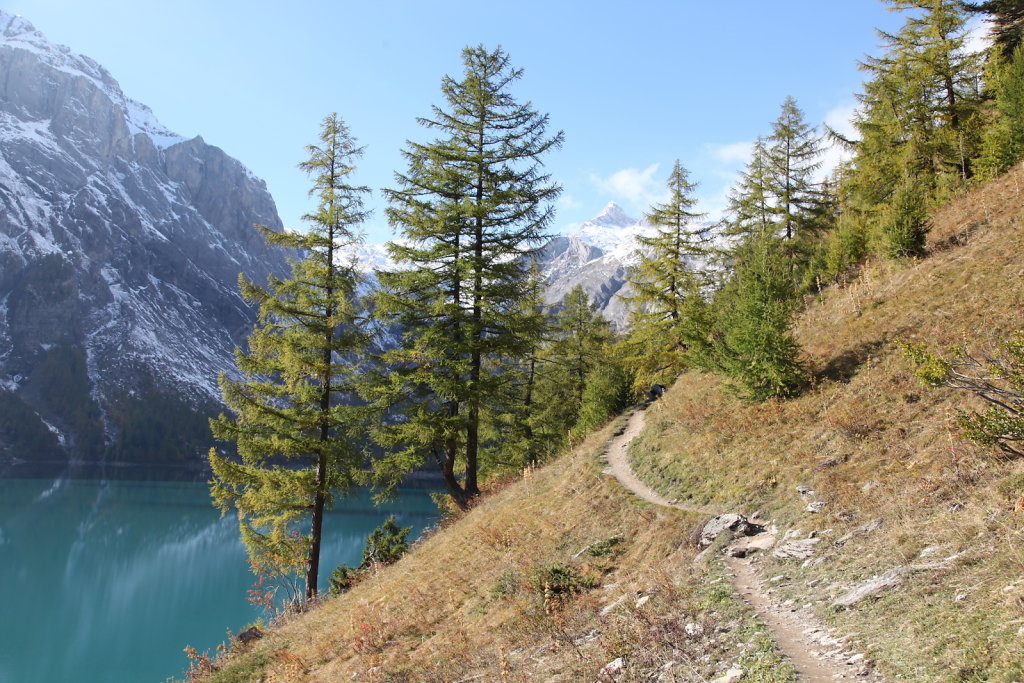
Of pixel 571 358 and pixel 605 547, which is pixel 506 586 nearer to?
pixel 605 547

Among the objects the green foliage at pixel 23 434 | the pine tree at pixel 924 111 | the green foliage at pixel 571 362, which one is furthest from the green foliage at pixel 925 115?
the green foliage at pixel 23 434

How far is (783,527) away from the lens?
837cm

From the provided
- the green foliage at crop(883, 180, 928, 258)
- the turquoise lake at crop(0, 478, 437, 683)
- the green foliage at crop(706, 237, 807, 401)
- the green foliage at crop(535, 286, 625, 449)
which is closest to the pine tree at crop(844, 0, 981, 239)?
the green foliage at crop(883, 180, 928, 258)

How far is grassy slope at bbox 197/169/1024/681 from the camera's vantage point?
5246mm

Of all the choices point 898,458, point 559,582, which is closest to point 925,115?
point 898,458

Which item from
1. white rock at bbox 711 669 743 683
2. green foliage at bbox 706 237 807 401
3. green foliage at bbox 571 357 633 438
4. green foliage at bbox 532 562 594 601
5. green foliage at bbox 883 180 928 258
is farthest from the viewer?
green foliage at bbox 571 357 633 438

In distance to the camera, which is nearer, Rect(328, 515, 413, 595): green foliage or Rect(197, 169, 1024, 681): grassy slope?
Rect(197, 169, 1024, 681): grassy slope

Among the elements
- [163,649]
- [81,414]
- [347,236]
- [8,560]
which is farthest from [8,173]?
[347,236]

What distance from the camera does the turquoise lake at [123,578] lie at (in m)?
32.2

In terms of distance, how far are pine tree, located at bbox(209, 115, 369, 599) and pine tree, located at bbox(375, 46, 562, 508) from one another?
5.96ft

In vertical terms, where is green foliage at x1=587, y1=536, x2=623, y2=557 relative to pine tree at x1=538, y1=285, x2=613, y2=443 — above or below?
below

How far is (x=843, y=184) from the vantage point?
85.0 ft

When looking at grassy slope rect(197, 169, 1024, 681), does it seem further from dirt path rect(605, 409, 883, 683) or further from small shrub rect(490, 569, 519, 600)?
dirt path rect(605, 409, 883, 683)

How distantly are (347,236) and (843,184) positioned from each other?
22.0 meters
